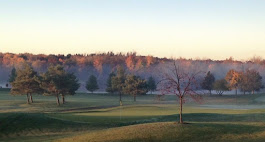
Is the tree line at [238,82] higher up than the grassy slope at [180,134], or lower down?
higher up

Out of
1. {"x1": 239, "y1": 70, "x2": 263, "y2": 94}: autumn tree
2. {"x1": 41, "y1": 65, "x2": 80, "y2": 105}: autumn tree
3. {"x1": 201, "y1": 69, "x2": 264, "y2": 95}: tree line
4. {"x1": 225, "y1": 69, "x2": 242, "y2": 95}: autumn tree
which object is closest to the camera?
{"x1": 41, "y1": 65, "x2": 80, "y2": 105}: autumn tree

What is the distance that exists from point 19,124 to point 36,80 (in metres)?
38.3

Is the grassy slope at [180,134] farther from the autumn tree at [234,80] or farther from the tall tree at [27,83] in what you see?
the autumn tree at [234,80]

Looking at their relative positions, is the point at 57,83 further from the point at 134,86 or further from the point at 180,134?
the point at 180,134

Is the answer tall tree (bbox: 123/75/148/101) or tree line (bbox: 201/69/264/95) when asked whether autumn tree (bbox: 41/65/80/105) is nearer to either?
tall tree (bbox: 123/75/148/101)

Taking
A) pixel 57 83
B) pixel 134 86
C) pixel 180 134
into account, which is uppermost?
pixel 57 83

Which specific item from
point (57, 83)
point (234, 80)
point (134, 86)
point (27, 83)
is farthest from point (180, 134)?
Answer: point (234, 80)

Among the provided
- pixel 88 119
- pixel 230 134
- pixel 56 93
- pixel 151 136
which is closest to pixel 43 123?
pixel 88 119

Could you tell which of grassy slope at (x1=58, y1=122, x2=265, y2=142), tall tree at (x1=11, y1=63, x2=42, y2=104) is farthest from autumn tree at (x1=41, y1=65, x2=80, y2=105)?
grassy slope at (x1=58, y1=122, x2=265, y2=142)

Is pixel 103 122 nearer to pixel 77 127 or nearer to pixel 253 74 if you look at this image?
pixel 77 127

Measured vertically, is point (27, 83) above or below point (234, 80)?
above

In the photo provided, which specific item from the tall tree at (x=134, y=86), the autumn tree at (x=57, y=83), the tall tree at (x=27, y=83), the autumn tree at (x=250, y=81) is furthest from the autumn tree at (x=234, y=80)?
the tall tree at (x=27, y=83)

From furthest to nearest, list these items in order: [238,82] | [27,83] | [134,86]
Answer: [238,82] → [134,86] → [27,83]

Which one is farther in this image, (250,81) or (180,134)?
(250,81)
